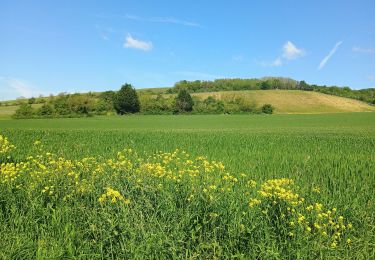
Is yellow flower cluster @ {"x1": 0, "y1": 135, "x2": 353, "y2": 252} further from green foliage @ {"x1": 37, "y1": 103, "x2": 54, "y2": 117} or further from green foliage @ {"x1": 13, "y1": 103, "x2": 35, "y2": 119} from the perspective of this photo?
green foliage @ {"x1": 37, "y1": 103, "x2": 54, "y2": 117}

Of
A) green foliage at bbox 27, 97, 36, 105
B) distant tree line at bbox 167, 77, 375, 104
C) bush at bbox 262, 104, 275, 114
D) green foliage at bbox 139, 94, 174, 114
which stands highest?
distant tree line at bbox 167, 77, 375, 104

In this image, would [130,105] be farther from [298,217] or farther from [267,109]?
[298,217]

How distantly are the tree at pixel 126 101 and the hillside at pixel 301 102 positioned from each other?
30.6 metres

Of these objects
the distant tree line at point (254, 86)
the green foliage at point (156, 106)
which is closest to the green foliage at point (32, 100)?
the green foliage at point (156, 106)

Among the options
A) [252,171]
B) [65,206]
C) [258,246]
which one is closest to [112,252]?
[65,206]

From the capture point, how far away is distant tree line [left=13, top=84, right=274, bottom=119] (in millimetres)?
85562

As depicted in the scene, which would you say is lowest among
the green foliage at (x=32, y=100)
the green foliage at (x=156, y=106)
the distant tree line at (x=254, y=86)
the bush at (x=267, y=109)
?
the bush at (x=267, y=109)

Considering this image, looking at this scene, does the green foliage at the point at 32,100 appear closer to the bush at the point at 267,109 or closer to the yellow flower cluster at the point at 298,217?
the bush at the point at 267,109

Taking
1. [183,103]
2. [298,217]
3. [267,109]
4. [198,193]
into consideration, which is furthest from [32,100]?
[298,217]

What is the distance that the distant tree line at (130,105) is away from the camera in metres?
85.6

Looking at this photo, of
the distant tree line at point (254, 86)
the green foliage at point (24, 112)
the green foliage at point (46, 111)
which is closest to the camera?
the green foliage at point (24, 112)

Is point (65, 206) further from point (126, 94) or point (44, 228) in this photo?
point (126, 94)

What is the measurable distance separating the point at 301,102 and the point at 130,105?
2301 inches

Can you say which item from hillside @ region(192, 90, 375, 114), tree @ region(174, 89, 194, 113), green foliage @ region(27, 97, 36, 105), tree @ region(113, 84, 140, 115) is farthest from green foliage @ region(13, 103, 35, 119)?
hillside @ region(192, 90, 375, 114)
